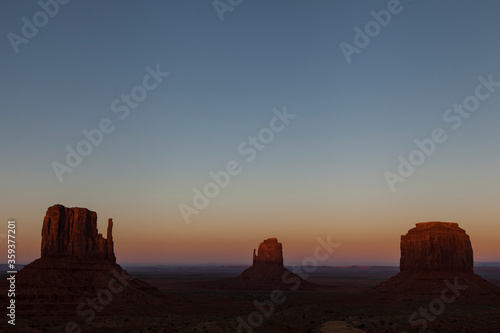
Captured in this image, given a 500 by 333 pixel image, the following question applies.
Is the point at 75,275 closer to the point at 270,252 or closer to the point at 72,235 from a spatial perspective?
the point at 72,235

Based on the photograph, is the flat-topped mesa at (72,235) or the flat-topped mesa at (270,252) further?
the flat-topped mesa at (270,252)

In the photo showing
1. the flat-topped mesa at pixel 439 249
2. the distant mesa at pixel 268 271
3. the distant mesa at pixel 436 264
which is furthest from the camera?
the distant mesa at pixel 268 271

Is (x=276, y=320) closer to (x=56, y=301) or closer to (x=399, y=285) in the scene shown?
(x=56, y=301)

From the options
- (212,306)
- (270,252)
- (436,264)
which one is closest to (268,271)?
(270,252)

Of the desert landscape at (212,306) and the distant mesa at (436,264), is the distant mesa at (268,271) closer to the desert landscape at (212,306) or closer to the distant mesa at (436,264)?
the distant mesa at (436,264)

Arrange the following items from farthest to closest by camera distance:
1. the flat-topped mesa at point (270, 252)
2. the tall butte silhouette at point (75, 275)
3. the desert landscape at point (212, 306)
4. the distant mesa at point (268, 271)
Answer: the flat-topped mesa at point (270, 252), the distant mesa at point (268, 271), the tall butte silhouette at point (75, 275), the desert landscape at point (212, 306)

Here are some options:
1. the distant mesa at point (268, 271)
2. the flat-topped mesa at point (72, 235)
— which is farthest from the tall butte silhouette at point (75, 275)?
the distant mesa at point (268, 271)
